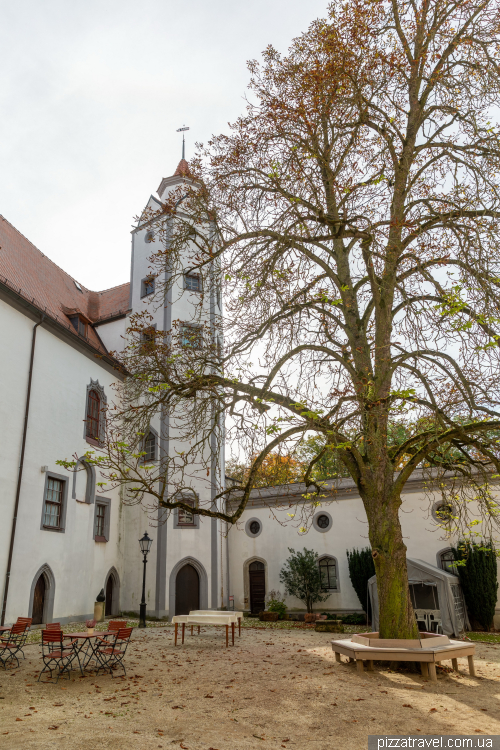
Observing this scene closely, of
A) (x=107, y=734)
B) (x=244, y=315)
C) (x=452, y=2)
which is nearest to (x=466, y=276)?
(x=244, y=315)

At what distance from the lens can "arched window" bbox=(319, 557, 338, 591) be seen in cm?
1969

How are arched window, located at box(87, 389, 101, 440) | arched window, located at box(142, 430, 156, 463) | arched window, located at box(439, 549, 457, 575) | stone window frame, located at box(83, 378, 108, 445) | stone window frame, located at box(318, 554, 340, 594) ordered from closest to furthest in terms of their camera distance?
arched window, located at box(439, 549, 457, 575) → stone window frame, located at box(83, 378, 108, 445) → arched window, located at box(87, 389, 101, 440) → stone window frame, located at box(318, 554, 340, 594) → arched window, located at box(142, 430, 156, 463)

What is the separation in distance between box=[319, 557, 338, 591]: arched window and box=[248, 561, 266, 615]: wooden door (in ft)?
9.32

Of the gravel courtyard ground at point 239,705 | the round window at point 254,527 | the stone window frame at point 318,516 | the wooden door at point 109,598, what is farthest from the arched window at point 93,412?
the gravel courtyard ground at point 239,705

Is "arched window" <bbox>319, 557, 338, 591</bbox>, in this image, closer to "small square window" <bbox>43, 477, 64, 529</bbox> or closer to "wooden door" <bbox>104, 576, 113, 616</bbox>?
"wooden door" <bbox>104, 576, 113, 616</bbox>

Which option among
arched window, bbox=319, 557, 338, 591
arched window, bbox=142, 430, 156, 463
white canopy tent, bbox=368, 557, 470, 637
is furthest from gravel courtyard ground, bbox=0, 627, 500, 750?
arched window, bbox=142, 430, 156, 463

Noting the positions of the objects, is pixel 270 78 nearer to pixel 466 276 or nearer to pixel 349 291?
pixel 349 291

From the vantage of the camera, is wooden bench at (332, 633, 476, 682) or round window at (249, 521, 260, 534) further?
round window at (249, 521, 260, 534)

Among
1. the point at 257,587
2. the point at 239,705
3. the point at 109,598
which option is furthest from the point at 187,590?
the point at 239,705

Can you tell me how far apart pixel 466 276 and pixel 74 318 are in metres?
15.6

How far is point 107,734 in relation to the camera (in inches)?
213

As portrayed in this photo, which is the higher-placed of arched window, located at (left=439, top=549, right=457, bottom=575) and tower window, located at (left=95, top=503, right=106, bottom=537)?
tower window, located at (left=95, top=503, right=106, bottom=537)

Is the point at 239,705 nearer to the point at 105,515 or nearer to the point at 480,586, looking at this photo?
the point at 480,586

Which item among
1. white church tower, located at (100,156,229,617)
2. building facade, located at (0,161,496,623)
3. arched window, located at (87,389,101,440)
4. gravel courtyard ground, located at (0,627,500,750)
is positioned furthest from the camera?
white church tower, located at (100,156,229,617)
